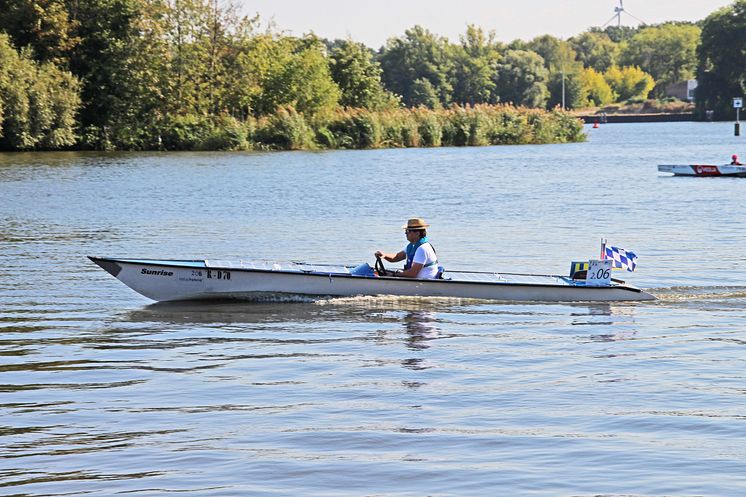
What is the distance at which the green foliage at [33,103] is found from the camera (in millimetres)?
63375

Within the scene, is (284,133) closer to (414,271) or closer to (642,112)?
(414,271)

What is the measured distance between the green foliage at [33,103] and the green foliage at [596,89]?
137m

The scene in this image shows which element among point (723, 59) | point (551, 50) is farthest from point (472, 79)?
point (551, 50)

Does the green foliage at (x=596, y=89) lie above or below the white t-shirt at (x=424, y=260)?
above

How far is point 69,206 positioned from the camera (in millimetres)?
36156

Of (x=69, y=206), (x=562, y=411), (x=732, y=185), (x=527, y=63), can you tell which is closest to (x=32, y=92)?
(x=69, y=206)

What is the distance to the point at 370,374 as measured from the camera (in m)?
13.6

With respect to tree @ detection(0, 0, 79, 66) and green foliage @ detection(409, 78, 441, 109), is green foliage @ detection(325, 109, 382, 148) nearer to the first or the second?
tree @ detection(0, 0, 79, 66)

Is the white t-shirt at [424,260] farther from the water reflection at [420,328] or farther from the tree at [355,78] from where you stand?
the tree at [355,78]

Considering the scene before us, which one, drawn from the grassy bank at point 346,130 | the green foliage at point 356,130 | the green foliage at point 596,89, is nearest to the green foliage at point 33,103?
the grassy bank at point 346,130

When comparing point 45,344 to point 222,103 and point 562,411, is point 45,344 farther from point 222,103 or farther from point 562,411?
point 222,103

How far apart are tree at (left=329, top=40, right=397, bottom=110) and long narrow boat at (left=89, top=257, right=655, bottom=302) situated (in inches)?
2563

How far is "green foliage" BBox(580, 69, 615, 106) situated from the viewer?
19462cm

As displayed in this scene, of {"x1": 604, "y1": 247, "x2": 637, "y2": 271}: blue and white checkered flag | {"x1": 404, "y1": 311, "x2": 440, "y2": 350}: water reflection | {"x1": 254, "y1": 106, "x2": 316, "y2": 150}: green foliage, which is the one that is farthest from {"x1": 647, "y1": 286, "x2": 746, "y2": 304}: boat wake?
{"x1": 254, "y1": 106, "x2": 316, "y2": 150}: green foliage
